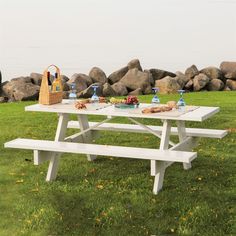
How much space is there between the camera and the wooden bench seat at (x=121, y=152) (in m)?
5.97

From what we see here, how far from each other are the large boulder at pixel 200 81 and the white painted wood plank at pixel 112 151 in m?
14.1

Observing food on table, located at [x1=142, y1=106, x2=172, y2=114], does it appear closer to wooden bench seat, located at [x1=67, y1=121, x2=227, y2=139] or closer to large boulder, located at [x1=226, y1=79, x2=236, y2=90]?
wooden bench seat, located at [x1=67, y1=121, x2=227, y2=139]

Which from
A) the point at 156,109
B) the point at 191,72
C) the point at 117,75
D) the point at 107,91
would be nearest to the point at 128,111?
the point at 156,109

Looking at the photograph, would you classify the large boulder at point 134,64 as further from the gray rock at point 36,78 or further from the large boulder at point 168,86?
the gray rock at point 36,78

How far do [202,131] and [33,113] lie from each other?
6266 millimetres

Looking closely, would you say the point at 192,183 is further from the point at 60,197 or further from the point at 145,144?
the point at 145,144

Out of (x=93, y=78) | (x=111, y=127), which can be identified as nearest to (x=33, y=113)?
(x=111, y=127)

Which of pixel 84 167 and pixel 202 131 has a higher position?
pixel 202 131

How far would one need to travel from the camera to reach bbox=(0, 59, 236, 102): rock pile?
18.5m

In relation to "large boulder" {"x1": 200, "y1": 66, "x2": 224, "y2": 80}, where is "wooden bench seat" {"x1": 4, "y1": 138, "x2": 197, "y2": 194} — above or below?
above

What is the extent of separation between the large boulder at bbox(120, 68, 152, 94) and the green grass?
10.5 m

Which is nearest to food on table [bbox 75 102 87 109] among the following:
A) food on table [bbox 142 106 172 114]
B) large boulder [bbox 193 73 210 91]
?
food on table [bbox 142 106 172 114]

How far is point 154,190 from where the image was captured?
20.8 feet

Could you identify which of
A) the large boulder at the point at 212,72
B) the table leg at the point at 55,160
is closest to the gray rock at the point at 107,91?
the large boulder at the point at 212,72
